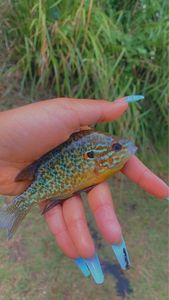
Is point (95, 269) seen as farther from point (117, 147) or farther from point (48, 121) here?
point (48, 121)

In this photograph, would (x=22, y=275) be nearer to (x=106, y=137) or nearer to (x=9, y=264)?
(x=9, y=264)

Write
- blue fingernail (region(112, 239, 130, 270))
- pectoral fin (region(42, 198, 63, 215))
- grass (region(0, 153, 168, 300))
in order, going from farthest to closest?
grass (region(0, 153, 168, 300)), pectoral fin (region(42, 198, 63, 215)), blue fingernail (region(112, 239, 130, 270))

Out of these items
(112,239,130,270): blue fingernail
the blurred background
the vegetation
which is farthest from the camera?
the vegetation

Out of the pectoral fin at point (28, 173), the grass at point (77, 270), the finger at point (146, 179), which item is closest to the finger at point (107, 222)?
the finger at point (146, 179)

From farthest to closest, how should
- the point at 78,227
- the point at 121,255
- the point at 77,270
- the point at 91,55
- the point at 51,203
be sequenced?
the point at 91,55, the point at 77,270, the point at 51,203, the point at 78,227, the point at 121,255

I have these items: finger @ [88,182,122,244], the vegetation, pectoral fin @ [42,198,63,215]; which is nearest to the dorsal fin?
pectoral fin @ [42,198,63,215]

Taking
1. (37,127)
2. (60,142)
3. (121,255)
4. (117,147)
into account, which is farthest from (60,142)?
(121,255)

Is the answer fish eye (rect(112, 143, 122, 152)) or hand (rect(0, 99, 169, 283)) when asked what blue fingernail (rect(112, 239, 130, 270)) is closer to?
hand (rect(0, 99, 169, 283))
